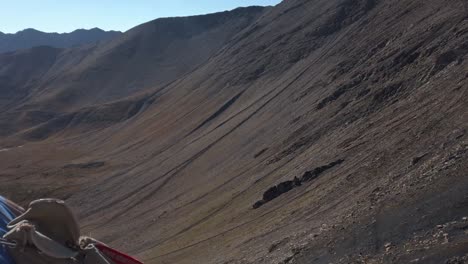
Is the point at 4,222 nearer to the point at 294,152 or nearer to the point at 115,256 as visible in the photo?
the point at 115,256

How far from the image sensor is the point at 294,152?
35.5 metres

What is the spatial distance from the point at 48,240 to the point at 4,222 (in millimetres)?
713

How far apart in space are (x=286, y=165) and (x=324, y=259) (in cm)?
1917

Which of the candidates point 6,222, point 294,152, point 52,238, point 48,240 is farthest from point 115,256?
point 294,152

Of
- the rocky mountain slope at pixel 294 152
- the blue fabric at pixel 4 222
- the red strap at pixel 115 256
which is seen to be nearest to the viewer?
the blue fabric at pixel 4 222

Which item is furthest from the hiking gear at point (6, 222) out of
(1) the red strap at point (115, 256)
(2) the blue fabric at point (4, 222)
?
(1) the red strap at point (115, 256)

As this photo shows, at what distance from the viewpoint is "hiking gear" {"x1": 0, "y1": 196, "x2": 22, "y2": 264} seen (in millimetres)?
4695

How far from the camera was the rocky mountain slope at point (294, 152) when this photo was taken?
623 inches

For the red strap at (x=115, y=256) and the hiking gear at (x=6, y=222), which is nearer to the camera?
the hiking gear at (x=6, y=222)

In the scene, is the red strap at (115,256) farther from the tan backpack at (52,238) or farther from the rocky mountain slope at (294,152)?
the rocky mountain slope at (294,152)

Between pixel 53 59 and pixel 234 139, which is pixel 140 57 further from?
pixel 234 139

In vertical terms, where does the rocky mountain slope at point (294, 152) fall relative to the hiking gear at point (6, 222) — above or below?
below

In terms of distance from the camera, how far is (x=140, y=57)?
138000mm

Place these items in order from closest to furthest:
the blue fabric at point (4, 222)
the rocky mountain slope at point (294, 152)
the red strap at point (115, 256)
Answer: the blue fabric at point (4, 222) → the red strap at point (115, 256) → the rocky mountain slope at point (294, 152)
